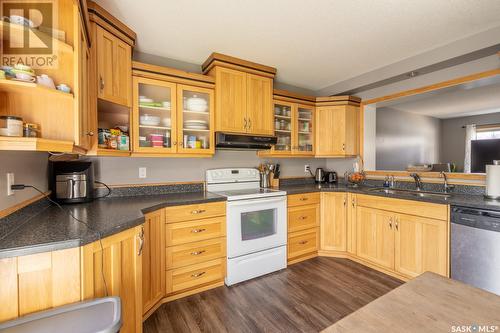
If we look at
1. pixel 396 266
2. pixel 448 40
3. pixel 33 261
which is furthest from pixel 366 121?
pixel 33 261

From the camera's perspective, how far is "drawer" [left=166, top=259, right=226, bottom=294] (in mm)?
2037

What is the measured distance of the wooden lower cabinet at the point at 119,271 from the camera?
1.11 m

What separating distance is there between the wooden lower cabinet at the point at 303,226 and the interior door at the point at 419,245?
35.3 inches

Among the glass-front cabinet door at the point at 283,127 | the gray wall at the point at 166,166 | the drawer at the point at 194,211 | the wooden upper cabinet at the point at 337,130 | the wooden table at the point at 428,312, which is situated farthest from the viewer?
the wooden upper cabinet at the point at 337,130

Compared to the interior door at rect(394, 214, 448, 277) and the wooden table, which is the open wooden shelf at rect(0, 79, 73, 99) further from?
the interior door at rect(394, 214, 448, 277)

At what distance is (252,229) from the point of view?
2434mm

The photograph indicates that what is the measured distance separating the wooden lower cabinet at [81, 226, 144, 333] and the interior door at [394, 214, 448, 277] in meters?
2.43

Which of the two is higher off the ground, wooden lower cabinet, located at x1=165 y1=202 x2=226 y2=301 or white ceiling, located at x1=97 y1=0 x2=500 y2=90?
white ceiling, located at x1=97 y1=0 x2=500 y2=90

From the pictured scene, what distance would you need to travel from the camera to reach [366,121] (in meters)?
3.36

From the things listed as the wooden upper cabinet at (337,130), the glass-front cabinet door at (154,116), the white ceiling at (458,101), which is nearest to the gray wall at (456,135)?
the white ceiling at (458,101)

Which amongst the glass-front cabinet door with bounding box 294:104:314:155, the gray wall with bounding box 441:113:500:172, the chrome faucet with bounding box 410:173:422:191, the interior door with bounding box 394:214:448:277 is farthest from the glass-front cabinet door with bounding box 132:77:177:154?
the gray wall with bounding box 441:113:500:172

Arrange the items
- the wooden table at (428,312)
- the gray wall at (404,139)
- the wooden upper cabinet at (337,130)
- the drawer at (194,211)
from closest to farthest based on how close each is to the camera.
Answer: the wooden table at (428,312), the drawer at (194,211), the wooden upper cabinet at (337,130), the gray wall at (404,139)

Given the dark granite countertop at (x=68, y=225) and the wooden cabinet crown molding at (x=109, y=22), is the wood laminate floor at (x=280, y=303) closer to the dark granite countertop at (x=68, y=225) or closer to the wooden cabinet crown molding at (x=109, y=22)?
the dark granite countertop at (x=68, y=225)

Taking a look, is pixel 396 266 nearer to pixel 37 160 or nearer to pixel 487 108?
pixel 487 108
